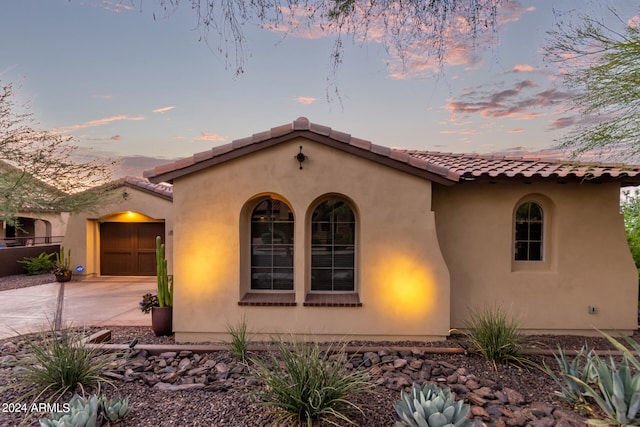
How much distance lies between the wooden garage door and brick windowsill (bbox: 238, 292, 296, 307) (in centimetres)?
1000

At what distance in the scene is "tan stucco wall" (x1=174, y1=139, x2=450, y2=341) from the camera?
674cm

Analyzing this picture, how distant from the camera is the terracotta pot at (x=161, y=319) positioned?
23.1 feet

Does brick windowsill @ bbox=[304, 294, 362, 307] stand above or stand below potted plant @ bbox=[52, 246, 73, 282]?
above

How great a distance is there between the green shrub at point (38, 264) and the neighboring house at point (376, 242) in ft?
45.9

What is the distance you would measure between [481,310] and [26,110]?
14062mm

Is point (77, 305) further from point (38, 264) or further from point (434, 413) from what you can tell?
point (434, 413)

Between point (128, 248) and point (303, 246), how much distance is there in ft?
39.5

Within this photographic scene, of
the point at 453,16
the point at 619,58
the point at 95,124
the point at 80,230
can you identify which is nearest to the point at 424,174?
the point at 453,16

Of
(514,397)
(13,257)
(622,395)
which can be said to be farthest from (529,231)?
(13,257)

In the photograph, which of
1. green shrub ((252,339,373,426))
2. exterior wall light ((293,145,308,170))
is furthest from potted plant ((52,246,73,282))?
green shrub ((252,339,373,426))

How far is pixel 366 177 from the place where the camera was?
6.74 metres

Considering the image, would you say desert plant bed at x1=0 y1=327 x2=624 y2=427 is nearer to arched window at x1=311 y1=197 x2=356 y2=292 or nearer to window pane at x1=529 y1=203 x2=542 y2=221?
arched window at x1=311 y1=197 x2=356 y2=292

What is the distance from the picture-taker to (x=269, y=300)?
6.81 meters

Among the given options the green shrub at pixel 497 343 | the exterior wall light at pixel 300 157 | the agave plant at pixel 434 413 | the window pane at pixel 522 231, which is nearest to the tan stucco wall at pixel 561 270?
the window pane at pixel 522 231
